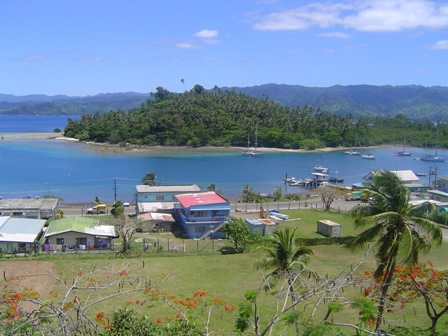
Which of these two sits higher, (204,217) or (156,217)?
(204,217)

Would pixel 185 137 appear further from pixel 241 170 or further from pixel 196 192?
pixel 196 192

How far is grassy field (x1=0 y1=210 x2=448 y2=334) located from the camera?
15898mm

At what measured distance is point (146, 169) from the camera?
66188 millimetres

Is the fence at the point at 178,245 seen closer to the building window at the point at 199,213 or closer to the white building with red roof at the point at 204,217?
the white building with red roof at the point at 204,217

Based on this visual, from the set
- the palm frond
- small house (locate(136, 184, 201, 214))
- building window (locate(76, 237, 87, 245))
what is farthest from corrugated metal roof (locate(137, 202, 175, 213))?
the palm frond

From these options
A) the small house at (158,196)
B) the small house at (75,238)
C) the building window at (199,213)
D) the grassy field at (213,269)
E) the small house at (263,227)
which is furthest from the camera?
the small house at (158,196)

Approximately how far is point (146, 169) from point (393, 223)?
2178 inches

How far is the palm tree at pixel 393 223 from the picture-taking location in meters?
12.7

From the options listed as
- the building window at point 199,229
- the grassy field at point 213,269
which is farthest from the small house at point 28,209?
the building window at point 199,229

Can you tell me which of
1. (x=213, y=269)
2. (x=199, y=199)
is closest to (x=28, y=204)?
(x=199, y=199)

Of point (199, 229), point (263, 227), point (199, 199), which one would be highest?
point (199, 199)

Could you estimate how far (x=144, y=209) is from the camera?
3353 centimetres

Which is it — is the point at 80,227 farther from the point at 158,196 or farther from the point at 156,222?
the point at 158,196

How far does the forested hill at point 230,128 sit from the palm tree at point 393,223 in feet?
258
